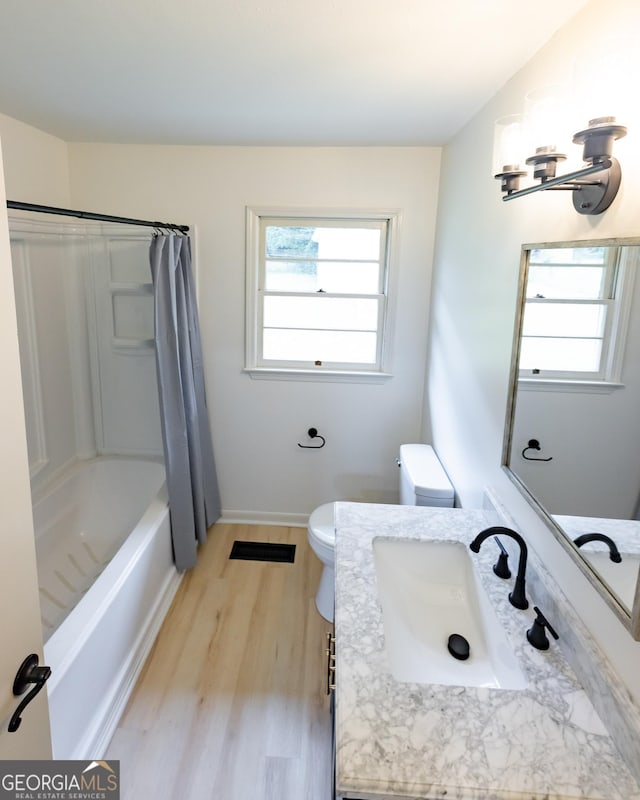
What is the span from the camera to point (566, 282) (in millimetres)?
1346

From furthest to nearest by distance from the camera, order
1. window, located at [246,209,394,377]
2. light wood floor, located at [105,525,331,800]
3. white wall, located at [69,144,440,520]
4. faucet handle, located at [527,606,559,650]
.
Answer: window, located at [246,209,394,377] → white wall, located at [69,144,440,520] → light wood floor, located at [105,525,331,800] → faucet handle, located at [527,606,559,650]

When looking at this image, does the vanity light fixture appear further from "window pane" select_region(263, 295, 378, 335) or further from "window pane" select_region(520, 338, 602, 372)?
"window pane" select_region(263, 295, 378, 335)

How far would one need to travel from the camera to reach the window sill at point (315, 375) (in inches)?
123

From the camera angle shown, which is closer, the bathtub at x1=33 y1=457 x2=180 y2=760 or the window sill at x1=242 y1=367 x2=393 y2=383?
the bathtub at x1=33 y1=457 x2=180 y2=760

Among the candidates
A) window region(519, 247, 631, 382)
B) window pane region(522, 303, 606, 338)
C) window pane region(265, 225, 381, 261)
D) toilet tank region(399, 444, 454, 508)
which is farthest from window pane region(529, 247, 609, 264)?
window pane region(265, 225, 381, 261)

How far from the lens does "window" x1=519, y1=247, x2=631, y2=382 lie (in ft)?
3.66

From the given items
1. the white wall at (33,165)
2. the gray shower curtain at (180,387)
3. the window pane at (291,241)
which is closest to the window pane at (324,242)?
the window pane at (291,241)

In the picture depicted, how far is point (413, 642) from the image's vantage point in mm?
1378

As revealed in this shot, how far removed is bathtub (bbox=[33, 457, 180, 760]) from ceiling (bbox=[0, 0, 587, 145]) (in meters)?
1.90

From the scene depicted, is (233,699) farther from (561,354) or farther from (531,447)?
(561,354)

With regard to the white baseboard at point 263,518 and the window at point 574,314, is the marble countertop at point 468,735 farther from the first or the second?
the white baseboard at point 263,518

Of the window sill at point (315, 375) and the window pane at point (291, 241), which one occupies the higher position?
the window pane at point (291, 241)

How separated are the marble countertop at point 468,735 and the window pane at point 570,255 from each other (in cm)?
93

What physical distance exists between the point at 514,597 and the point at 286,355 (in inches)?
83.7
